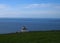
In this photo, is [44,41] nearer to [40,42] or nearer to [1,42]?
[40,42]

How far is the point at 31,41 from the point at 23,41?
27.7 inches

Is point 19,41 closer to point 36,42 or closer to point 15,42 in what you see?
point 15,42

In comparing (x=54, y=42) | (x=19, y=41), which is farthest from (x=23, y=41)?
(x=54, y=42)

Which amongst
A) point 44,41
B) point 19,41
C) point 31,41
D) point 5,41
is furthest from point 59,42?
point 5,41

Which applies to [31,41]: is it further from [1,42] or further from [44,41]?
[1,42]

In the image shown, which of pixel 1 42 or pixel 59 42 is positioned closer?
pixel 59 42

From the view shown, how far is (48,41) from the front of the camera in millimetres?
14734

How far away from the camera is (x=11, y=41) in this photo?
49.1 ft

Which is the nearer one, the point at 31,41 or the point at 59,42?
the point at 59,42

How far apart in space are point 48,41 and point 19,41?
2555 mm

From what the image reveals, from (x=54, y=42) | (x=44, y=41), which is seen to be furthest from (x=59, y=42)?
(x=44, y=41)

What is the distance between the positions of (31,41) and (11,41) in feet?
5.84

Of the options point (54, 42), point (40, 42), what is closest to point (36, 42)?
point (40, 42)

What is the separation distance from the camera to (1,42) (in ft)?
48.7
